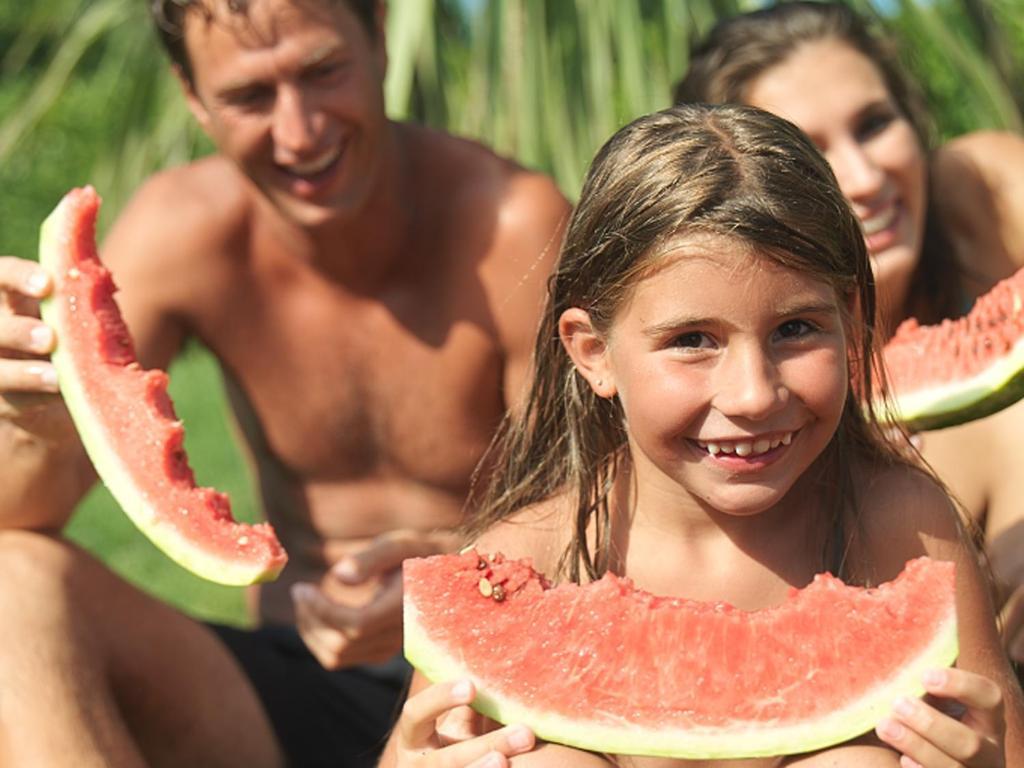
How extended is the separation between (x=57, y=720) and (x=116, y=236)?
1279 millimetres

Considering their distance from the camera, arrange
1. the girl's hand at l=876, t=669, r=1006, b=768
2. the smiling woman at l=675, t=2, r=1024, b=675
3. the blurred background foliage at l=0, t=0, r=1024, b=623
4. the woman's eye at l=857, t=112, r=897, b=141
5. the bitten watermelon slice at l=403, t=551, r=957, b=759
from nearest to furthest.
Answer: the girl's hand at l=876, t=669, r=1006, b=768 < the bitten watermelon slice at l=403, t=551, r=957, b=759 < the smiling woman at l=675, t=2, r=1024, b=675 < the woman's eye at l=857, t=112, r=897, b=141 < the blurred background foliage at l=0, t=0, r=1024, b=623

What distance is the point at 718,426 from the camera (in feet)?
7.29

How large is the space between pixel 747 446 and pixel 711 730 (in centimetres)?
42

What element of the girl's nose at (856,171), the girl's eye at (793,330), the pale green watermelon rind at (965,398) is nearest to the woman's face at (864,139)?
the girl's nose at (856,171)

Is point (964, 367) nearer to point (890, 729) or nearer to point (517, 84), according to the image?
point (890, 729)

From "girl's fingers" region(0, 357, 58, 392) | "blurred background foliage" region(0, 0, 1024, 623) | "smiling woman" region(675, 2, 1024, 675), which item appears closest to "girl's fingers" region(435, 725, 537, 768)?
"girl's fingers" region(0, 357, 58, 392)

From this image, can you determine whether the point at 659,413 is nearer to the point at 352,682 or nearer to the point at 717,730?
the point at 717,730

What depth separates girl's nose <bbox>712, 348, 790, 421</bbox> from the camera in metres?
2.14

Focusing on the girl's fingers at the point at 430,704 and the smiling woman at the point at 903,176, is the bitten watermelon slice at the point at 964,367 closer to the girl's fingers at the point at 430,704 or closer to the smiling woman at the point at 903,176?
the smiling woman at the point at 903,176

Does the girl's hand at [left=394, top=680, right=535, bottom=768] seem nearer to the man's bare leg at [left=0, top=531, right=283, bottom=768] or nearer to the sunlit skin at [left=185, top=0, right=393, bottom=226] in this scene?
the man's bare leg at [left=0, top=531, right=283, bottom=768]

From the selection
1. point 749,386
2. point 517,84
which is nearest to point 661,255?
point 749,386

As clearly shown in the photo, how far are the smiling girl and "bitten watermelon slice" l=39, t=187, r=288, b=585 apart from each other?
478 mm

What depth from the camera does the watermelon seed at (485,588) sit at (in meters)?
2.34

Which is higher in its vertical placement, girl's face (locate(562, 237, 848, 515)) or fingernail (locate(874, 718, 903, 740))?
girl's face (locate(562, 237, 848, 515))
